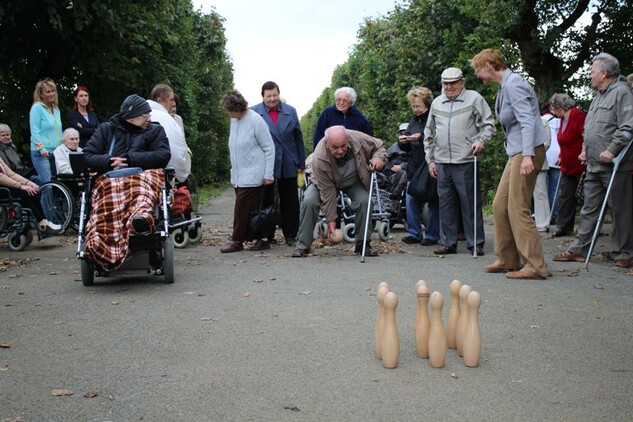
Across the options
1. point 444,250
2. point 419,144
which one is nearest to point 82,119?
point 419,144

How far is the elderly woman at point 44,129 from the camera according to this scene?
1172 centimetres

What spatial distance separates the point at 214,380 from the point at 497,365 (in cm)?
171

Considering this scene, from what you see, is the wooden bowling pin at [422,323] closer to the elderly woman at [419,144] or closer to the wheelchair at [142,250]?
the wheelchair at [142,250]

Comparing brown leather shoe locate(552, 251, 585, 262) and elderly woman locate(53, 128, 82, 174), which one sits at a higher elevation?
elderly woman locate(53, 128, 82, 174)

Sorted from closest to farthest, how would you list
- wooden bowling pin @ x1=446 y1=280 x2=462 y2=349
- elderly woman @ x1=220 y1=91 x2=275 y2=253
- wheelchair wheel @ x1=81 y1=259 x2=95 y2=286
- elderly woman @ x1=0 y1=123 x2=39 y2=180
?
wooden bowling pin @ x1=446 y1=280 x2=462 y2=349, wheelchair wheel @ x1=81 y1=259 x2=95 y2=286, elderly woman @ x1=220 y1=91 x2=275 y2=253, elderly woman @ x1=0 y1=123 x2=39 y2=180

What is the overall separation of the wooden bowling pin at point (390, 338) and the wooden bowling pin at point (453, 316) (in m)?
0.48

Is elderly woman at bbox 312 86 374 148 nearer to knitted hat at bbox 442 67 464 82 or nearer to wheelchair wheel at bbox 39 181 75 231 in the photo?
→ knitted hat at bbox 442 67 464 82

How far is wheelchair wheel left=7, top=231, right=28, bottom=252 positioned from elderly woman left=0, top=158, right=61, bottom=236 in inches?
12.5

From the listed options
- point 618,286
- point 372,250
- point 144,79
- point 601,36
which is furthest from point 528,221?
point 144,79

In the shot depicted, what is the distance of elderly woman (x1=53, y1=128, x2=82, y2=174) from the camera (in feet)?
38.2

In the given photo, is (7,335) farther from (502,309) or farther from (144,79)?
(144,79)

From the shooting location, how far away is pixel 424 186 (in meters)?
10.8

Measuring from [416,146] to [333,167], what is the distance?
1.81 metres

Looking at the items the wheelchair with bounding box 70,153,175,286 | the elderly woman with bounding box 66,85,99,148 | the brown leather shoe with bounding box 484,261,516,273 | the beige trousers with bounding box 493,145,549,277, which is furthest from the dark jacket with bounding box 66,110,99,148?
the beige trousers with bounding box 493,145,549,277
